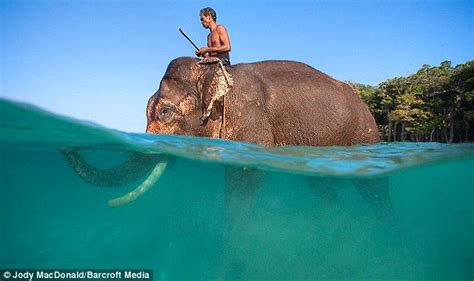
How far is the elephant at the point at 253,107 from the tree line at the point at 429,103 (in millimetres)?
30396

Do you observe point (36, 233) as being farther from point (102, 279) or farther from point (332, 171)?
point (332, 171)

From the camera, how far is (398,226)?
57.3 ft

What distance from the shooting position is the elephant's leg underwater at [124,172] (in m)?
7.06

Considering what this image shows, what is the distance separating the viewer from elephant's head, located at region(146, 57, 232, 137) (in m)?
6.92

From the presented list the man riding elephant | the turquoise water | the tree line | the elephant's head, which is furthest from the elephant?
the tree line

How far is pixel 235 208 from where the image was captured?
9.98 m

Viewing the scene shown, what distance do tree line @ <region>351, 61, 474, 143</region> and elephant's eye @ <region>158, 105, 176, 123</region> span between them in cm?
3234

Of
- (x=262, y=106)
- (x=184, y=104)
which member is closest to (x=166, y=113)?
(x=184, y=104)

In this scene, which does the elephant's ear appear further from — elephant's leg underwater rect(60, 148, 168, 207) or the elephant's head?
elephant's leg underwater rect(60, 148, 168, 207)

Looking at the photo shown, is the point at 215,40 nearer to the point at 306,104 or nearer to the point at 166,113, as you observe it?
the point at 166,113

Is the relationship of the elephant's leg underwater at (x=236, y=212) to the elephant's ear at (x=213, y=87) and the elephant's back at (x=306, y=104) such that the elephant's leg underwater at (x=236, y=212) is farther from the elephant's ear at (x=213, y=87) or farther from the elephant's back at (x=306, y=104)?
the elephant's ear at (x=213, y=87)

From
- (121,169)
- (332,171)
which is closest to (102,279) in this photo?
(121,169)

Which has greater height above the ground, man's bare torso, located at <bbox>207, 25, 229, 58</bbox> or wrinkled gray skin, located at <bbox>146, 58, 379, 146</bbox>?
man's bare torso, located at <bbox>207, 25, 229, 58</bbox>

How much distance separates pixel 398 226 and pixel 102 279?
13311 mm
